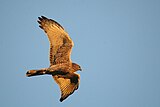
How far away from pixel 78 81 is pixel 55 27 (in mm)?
2113

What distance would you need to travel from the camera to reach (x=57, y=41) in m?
11.6

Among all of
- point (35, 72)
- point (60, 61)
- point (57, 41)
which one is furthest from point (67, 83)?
point (57, 41)

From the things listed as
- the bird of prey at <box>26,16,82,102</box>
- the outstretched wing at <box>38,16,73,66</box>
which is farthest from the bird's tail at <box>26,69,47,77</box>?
the outstretched wing at <box>38,16,73,66</box>

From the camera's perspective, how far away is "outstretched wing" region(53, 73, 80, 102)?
10.9 metres

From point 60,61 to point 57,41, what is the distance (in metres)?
0.69

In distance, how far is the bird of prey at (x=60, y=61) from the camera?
10906 millimetres

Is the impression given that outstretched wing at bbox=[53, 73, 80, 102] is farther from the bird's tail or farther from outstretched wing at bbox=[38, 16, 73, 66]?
the bird's tail

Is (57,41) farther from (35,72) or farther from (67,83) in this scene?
(35,72)

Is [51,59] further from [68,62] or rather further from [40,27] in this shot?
[40,27]

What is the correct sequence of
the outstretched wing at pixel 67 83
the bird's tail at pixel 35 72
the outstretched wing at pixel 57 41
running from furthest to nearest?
the outstretched wing at pixel 57 41
the outstretched wing at pixel 67 83
the bird's tail at pixel 35 72

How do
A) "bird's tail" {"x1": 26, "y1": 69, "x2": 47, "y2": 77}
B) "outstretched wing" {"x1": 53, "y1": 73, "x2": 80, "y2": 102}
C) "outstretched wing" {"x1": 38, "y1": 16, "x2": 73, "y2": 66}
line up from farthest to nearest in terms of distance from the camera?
"outstretched wing" {"x1": 38, "y1": 16, "x2": 73, "y2": 66} → "outstretched wing" {"x1": 53, "y1": 73, "x2": 80, "y2": 102} → "bird's tail" {"x1": 26, "y1": 69, "x2": 47, "y2": 77}

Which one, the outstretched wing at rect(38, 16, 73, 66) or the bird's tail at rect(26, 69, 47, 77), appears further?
the outstretched wing at rect(38, 16, 73, 66)

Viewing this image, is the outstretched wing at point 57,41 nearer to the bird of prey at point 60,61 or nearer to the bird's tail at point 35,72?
the bird of prey at point 60,61

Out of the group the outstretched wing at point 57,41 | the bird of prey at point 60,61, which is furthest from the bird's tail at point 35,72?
the outstretched wing at point 57,41
